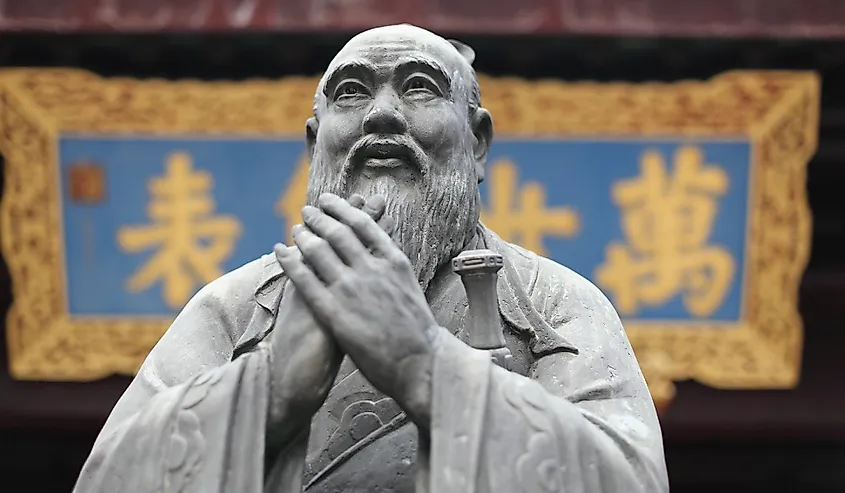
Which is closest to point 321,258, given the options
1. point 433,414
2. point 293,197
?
point 433,414

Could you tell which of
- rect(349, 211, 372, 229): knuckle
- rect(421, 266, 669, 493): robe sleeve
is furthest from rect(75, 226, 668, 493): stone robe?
rect(349, 211, 372, 229): knuckle

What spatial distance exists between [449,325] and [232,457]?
53 cm

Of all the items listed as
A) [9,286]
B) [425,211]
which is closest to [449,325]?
[425,211]

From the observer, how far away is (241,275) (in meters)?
2.73

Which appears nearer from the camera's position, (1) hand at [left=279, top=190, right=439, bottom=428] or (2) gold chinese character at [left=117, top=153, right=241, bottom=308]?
(1) hand at [left=279, top=190, right=439, bottom=428]

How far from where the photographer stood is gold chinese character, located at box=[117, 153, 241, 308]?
6250mm

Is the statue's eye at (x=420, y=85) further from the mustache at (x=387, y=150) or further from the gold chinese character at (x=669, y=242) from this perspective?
the gold chinese character at (x=669, y=242)

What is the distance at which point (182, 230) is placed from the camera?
624 cm

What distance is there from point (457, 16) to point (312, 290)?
10.8 ft

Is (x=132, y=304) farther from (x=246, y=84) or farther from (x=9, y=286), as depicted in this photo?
(x=246, y=84)

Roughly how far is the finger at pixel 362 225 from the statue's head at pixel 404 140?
0.20 meters

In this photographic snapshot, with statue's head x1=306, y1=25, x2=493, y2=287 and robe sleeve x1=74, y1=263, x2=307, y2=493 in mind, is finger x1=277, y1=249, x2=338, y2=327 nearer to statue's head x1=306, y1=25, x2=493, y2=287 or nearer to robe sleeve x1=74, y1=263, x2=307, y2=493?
robe sleeve x1=74, y1=263, x2=307, y2=493

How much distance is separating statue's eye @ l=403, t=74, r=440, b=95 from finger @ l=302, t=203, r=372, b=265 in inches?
13.3

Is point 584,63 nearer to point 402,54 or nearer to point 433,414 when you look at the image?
point 402,54
